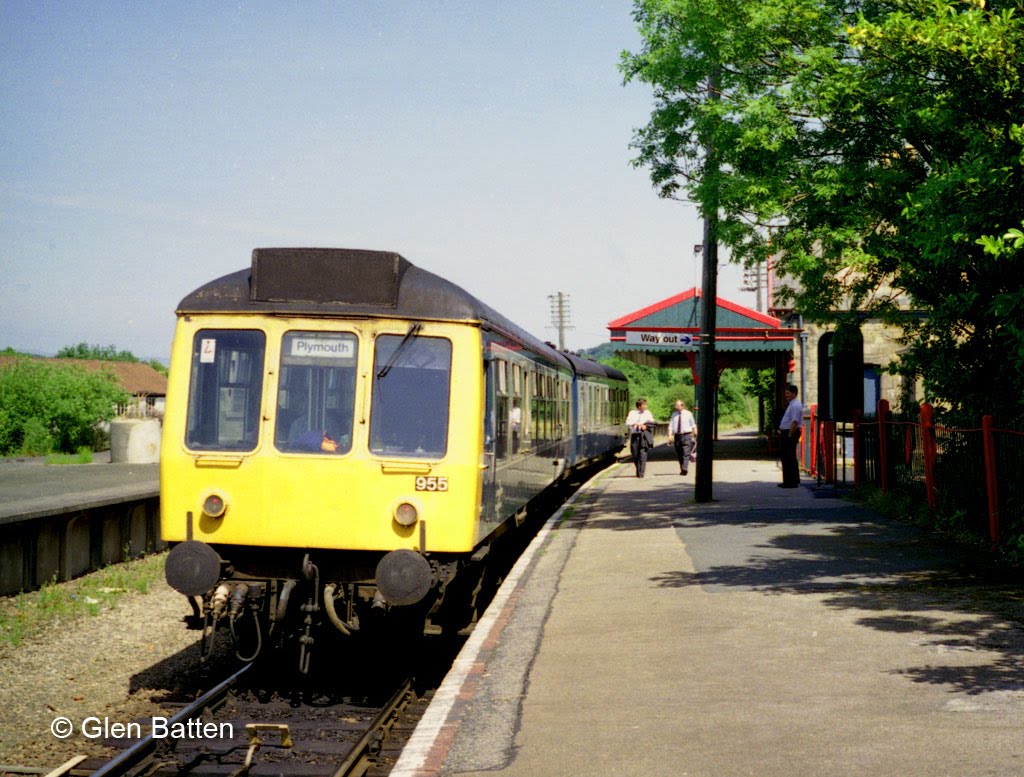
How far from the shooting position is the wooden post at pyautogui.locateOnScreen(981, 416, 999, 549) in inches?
446

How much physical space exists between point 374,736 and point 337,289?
3.21 metres

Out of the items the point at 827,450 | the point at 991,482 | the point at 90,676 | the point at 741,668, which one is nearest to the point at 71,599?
the point at 90,676

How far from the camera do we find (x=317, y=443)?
8.46 meters

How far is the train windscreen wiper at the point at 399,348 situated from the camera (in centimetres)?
851

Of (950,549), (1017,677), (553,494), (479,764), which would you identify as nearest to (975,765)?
(1017,677)

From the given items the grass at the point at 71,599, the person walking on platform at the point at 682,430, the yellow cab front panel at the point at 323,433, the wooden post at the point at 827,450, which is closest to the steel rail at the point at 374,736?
the yellow cab front panel at the point at 323,433

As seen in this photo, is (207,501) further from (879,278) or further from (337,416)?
(879,278)

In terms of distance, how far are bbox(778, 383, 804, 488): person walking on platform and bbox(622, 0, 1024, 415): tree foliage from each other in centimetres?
466

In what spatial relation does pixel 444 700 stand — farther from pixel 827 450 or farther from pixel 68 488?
pixel 827 450

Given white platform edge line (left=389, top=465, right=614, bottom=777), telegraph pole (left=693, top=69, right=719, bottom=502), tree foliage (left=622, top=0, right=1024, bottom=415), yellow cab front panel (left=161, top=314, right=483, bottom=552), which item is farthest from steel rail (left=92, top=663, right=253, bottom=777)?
telegraph pole (left=693, top=69, right=719, bottom=502)

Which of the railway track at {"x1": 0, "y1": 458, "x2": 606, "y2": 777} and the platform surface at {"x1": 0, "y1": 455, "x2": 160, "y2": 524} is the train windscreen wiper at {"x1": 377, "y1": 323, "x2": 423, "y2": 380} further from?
the platform surface at {"x1": 0, "y1": 455, "x2": 160, "y2": 524}

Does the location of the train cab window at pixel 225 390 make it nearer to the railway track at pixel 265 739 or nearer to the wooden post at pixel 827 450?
the railway track at pixel 265 739

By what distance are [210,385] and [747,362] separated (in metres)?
37.0

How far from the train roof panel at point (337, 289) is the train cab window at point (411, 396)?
24cm
